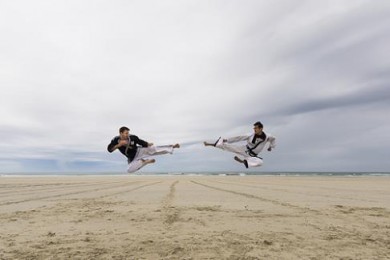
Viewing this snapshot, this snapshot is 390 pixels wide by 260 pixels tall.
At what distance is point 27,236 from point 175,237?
15.4 feet

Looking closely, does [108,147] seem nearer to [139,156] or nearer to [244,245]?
[139,156]

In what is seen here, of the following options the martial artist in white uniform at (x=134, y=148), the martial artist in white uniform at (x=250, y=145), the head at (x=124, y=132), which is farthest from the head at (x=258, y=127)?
the head at (x=124, y=132)

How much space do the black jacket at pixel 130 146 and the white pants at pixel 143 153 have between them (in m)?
0.23

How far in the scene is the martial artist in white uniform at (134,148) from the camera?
43.4 feet

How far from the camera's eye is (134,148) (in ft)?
45.4

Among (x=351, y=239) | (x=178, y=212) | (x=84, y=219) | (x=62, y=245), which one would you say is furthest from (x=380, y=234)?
(x=84, y=219)

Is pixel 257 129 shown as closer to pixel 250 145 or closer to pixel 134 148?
pixel 250 145

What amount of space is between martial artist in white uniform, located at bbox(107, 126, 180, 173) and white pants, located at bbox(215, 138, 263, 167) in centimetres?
178

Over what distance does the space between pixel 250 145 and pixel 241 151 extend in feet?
1.48

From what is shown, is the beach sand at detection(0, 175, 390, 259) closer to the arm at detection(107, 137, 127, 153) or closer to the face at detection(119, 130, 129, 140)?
the arm at detection(107, 137, 127, 153)

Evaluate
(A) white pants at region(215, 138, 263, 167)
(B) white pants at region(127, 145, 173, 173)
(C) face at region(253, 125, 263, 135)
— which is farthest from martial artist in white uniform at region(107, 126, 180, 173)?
(C) face at region(253, 125, 263, 135)

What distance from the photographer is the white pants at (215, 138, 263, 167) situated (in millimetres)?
13758

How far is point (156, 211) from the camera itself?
1633 cm

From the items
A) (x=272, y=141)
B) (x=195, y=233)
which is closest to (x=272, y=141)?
(x=272, y=141)
